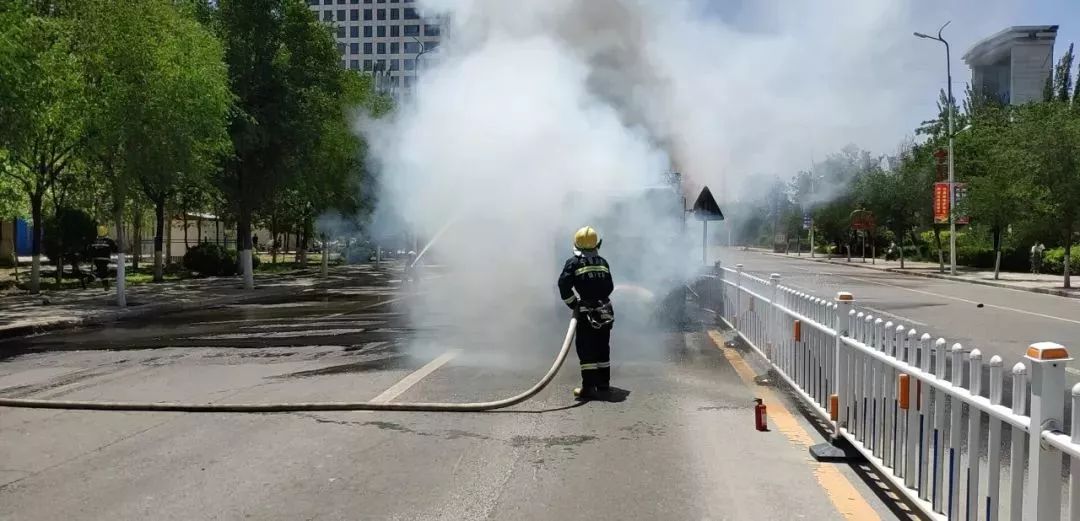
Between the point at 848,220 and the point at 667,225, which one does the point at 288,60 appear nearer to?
the point at 667,225

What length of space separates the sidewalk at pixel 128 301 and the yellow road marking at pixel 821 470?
11185 millimetres

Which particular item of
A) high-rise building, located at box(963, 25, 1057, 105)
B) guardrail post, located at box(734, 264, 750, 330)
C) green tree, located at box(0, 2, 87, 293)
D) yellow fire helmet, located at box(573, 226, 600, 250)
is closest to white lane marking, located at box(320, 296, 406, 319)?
green tree, located at box(0, 2, 87, 293)

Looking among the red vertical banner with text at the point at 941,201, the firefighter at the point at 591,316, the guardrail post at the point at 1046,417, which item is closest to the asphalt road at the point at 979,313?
the firefighter at the point at 591,316

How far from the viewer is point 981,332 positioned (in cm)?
1292

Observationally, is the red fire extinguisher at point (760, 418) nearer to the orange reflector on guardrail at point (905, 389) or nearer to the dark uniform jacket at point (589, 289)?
the dark uniform jacket at point (589, 289)

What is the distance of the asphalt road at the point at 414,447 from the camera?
14.9ft

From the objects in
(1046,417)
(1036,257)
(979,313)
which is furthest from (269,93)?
(1036,257)

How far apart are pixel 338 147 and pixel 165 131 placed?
28.4ft

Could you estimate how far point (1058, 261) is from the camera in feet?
105

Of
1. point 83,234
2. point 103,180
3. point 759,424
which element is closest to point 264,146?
point 103,180

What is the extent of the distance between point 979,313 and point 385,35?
92.7 metres

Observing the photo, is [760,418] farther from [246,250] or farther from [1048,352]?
[246,250]

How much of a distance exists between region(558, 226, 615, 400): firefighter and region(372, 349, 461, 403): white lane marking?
1.59 metres

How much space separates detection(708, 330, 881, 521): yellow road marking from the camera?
174 inches
